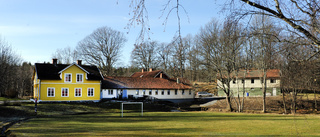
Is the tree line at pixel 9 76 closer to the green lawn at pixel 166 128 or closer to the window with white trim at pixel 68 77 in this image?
the window with white trim at pixel 68 77

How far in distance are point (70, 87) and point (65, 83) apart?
96 cm

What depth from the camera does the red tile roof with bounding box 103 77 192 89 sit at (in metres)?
53.2

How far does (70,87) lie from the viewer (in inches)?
1779

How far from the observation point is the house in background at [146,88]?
52.2 metres

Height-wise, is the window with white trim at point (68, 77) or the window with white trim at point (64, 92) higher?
the window with white trim at point (68, 77)

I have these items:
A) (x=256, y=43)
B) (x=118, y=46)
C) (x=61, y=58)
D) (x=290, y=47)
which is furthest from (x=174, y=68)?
(x=61, y=58)

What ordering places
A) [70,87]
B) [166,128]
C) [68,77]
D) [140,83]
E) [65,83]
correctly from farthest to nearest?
[140,83], [68,77], [70,87], [65,83], [166,128]

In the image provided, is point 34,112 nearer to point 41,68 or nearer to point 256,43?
point 41,68

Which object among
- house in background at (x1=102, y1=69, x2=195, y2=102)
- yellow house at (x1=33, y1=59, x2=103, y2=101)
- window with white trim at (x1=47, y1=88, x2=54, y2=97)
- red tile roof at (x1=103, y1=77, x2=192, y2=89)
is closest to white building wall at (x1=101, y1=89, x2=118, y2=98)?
house in background at (x1=102, y1=69, x2=195, y2=102)

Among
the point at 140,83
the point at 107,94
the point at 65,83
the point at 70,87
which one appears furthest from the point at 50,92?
the point at 140,83

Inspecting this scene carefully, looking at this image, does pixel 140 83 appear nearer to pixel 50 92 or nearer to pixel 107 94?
pixel 107 94

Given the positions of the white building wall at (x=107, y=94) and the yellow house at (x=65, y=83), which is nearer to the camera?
the yellow house at (x=65, y=83)

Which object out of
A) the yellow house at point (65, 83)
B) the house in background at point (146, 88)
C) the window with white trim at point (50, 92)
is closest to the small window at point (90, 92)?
the yellow house at point (65, 83)

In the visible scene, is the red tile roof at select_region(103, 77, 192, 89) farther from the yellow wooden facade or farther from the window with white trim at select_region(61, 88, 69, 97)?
the window with white trim at select_region(61, 88, 69, 97)
